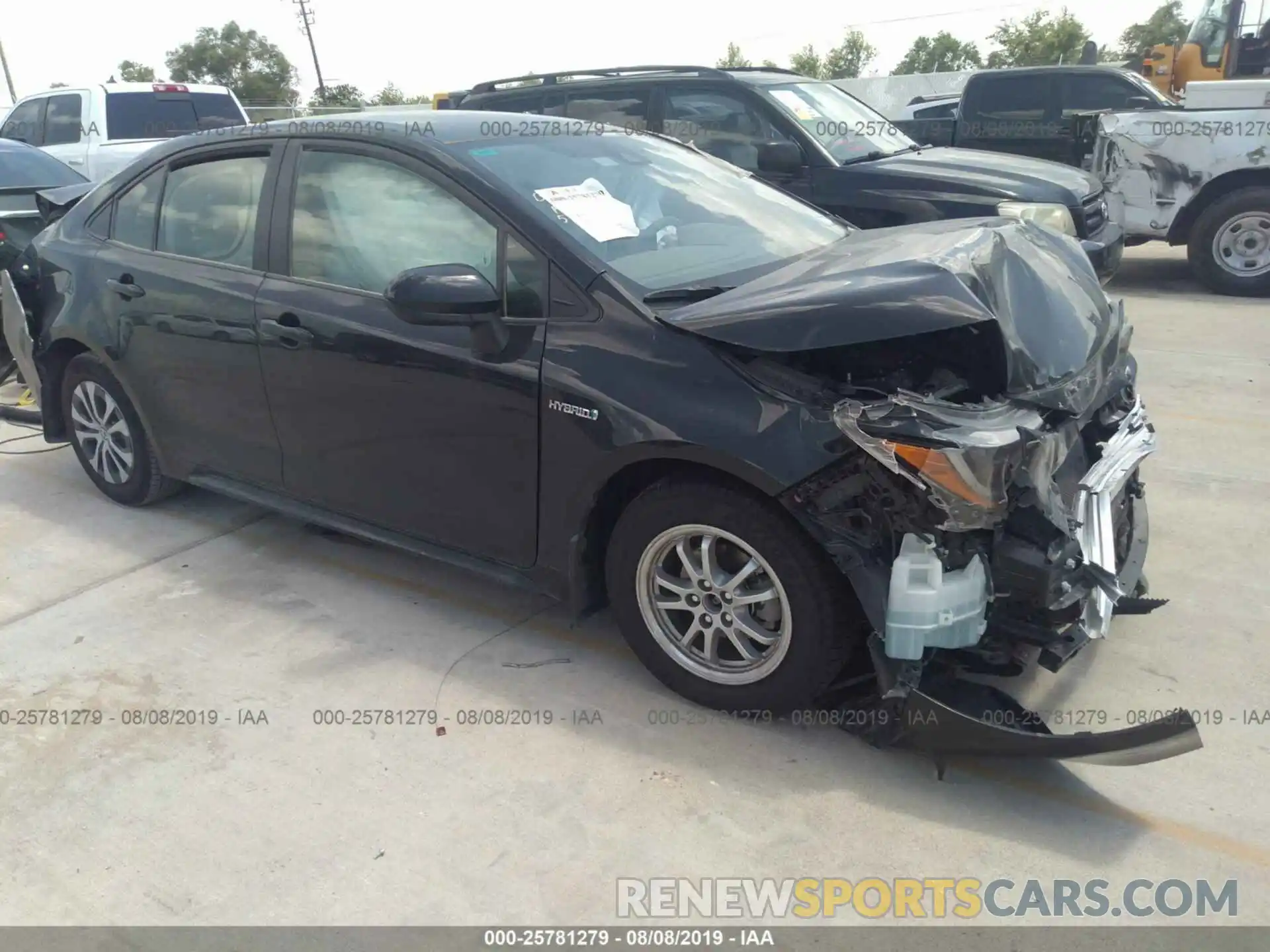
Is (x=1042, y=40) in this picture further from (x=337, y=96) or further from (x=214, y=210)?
(x=214, y=210)

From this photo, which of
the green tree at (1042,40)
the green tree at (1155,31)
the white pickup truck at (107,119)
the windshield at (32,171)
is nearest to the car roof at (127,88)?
the white pickup truck at (107,119)

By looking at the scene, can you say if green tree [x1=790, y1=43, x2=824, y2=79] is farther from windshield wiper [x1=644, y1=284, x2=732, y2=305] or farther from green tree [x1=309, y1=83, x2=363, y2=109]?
windshield wiper [x1=644, y1=284, x2=732, y2=305]

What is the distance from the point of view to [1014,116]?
11484 millimetres

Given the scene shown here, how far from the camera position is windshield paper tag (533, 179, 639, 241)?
341 centimetres

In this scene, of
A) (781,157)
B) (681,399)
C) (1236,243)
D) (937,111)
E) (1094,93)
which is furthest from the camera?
(937,111)

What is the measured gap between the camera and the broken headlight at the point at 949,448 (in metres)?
2.60

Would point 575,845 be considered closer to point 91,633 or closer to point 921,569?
point 921,569

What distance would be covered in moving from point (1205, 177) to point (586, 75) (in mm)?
5493

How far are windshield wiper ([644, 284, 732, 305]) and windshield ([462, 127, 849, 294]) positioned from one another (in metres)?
0.03

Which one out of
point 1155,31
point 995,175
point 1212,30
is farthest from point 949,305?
point 1155,31

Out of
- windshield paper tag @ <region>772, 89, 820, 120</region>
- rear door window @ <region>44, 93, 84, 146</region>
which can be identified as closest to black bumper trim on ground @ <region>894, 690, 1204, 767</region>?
windshield paper tag @ <region>772, 89, 820, 120</region>

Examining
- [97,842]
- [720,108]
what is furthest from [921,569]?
[720,108]

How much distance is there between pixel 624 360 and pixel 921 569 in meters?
1.06

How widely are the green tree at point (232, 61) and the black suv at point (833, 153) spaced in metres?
57.2
